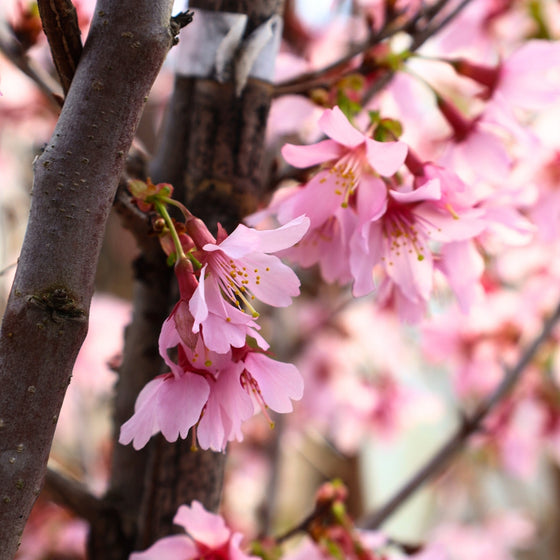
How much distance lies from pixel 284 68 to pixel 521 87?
10.7 inches

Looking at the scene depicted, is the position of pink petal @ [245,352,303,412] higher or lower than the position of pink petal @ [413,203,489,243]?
lower

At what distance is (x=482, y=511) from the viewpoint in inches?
109

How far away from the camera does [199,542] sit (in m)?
0.50

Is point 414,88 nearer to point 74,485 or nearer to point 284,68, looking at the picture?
point 284,68

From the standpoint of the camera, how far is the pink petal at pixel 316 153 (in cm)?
48

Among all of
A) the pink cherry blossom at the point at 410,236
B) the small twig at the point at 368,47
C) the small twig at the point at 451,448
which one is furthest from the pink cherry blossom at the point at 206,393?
the small twig at the point at 451,448

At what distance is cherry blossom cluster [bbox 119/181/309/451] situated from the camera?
15.4 inches

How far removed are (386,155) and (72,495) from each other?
17.0 inches

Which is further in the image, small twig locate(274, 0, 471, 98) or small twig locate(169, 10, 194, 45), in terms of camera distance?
small twig locate(274, 0, 471, 98)

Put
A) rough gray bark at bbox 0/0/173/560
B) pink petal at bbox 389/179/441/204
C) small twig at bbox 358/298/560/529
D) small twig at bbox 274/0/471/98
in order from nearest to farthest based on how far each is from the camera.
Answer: rough gray bark at bbox 0/0/173/560 < pink petal at bbox 389/179/441/204 < small twig at bbox 274/0/471/98 < small twig at bbox 358/298/560/529

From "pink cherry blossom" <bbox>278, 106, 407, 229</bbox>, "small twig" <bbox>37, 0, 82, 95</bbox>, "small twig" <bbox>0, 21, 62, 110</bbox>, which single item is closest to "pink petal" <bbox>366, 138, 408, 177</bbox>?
"pink cherry blossom" <bbox>278, 106, 407, 229</bbox>

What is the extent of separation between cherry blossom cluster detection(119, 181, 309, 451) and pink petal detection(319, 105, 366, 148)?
0.30ft

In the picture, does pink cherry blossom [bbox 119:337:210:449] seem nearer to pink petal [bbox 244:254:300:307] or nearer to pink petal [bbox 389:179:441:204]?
pink petal [bbox 244:254:300:307]

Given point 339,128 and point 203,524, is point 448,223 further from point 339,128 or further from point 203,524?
point 203,524
